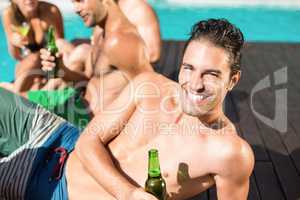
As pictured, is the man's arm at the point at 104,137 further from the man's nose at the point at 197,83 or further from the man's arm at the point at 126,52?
the man's arm at the point at 126,52

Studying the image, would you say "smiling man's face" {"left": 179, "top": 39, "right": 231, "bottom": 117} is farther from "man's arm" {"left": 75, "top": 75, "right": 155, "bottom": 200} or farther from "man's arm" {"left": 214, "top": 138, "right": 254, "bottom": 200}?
"man's arm" {"left": 75, "top": 75, "right": 155, "bottom": 200}

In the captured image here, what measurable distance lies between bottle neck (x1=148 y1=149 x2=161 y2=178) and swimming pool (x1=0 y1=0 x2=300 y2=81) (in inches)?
298

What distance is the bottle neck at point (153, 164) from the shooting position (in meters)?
1.72

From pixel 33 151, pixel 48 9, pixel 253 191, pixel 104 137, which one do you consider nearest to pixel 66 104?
pixel 33 151

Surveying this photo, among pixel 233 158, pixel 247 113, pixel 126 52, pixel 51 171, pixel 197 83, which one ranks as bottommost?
pixel 247 113

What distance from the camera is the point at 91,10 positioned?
292 centimetres

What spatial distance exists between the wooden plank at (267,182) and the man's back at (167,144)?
0.93 m

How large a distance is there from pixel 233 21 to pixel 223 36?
29.9 ft

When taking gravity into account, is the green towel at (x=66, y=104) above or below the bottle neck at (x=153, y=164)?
below

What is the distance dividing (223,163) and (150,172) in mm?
315

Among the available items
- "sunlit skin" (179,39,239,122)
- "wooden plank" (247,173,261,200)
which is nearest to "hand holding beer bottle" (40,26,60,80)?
"sunlit skin" (179,39,239,122)

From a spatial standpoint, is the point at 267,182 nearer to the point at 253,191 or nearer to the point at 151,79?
the point at 253,191

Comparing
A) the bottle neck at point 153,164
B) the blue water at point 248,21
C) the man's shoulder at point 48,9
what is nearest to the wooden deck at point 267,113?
the bottle neck at point 153,164

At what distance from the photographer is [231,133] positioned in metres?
1.89
